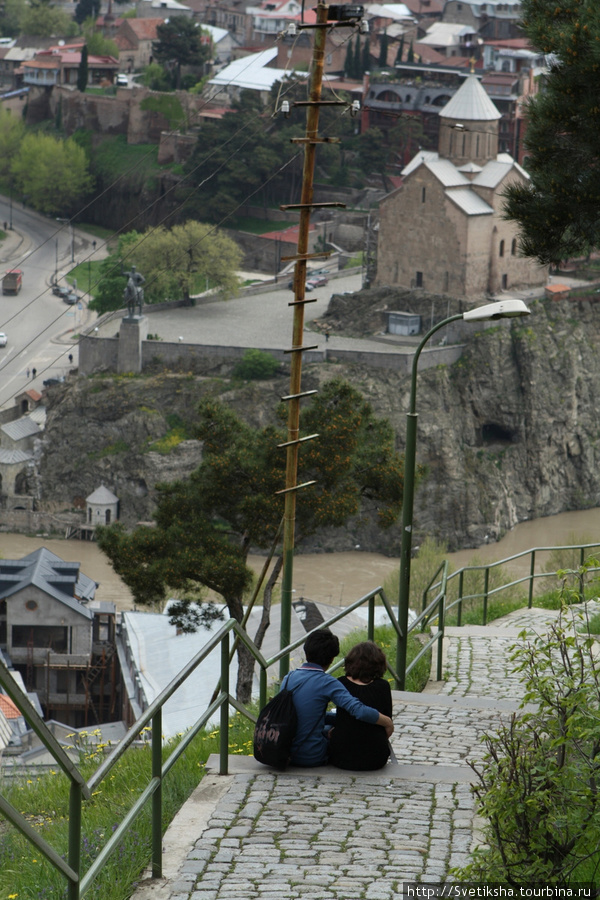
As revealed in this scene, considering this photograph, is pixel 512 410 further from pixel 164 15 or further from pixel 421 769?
pixel 164 15

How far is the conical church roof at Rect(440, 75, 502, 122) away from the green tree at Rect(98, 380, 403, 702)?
37.1 m

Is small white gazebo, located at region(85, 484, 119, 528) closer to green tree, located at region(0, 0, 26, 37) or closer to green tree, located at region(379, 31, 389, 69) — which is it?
green tree, located at region(379, 31, 389, 69)

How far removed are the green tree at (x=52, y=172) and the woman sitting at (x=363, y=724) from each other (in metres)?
76.2

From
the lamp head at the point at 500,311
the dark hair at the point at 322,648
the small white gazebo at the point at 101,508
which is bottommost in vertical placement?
the small white gazebo at the point at 101,508

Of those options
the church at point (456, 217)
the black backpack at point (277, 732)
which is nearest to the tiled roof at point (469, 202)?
the church at point (456, 217)

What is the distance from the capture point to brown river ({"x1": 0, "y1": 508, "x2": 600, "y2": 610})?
42.5 m

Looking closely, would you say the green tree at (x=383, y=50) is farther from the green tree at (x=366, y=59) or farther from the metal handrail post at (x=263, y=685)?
the metal handrail post at (x=263, y=685)

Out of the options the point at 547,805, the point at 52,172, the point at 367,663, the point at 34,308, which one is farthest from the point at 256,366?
the point at 547,805

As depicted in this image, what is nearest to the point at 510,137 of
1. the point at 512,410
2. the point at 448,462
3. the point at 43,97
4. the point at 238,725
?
the point at 512,410

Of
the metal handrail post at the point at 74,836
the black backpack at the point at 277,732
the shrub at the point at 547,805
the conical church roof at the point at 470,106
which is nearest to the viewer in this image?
the metal handrail post at the point at 74,836

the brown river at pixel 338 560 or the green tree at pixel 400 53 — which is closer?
the brown river at pixel 338 560

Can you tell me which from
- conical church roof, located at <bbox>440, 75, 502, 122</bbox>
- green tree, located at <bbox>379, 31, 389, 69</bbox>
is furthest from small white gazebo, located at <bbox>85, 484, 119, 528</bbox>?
green tree, located at <bbox>379, 31, 389, 69</bbox>

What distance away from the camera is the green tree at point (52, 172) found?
7906cm

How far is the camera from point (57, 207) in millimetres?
81375
